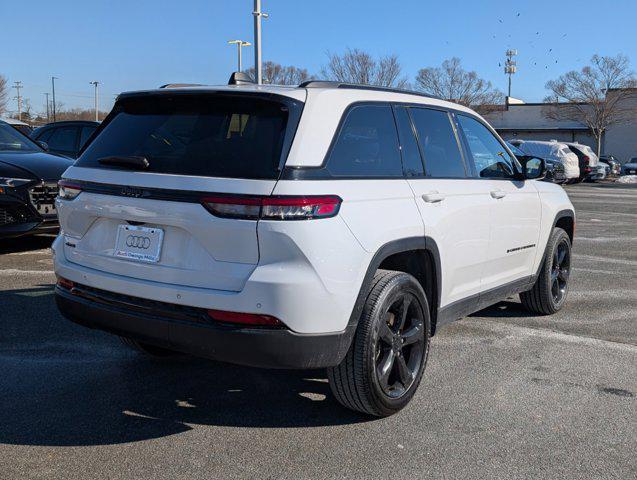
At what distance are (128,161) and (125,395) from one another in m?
1.45

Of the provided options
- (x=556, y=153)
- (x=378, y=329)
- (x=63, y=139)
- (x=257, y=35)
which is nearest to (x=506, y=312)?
(x=378, y=329)

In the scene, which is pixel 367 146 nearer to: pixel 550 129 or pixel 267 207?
pixel 267 207

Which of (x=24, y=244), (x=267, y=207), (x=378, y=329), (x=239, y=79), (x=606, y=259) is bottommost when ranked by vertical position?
(x=606, y=259)

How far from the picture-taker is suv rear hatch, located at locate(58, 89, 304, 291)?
3.25 meters

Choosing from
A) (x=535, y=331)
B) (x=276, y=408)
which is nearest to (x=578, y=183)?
(x=535, y=331)

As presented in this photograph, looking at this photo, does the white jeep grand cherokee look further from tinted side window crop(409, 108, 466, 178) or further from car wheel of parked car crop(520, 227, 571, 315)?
car wheel of parked car crop(520, 227, 571, 315)

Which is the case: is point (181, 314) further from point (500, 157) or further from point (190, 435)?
point (500, 157)

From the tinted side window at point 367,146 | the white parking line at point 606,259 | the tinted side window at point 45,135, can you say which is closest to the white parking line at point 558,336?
the tinted side window at point 367,146

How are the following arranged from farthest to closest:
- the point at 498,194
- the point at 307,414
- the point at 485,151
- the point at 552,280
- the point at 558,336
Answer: the point at 552,280
the point at 558,336
the point at 485,151
the point at 498,194
the point at 307,414

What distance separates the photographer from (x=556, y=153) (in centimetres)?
2950

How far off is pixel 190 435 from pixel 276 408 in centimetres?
58

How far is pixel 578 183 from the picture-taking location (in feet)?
110

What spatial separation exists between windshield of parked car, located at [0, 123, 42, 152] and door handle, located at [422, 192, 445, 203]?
7.07 meters

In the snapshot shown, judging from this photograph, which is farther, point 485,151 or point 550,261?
point 550,261
